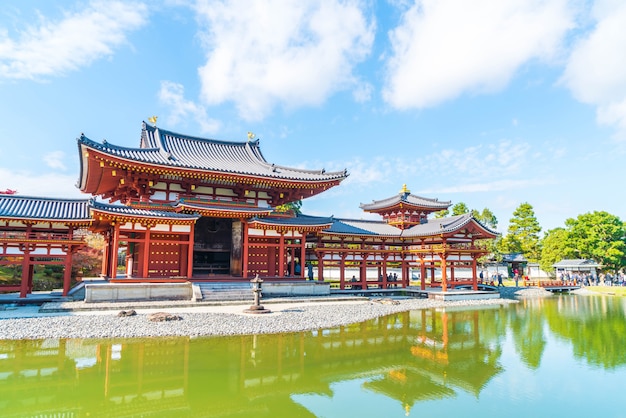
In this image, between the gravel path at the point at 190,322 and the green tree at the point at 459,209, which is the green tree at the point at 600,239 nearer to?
the green tree at the point at 459,209

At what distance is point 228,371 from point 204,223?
1390 centimetres

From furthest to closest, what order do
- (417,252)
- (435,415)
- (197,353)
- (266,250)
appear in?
(417,252) < (266,250) < (197,353) < (435,415)

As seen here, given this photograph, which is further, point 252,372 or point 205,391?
point 252,372

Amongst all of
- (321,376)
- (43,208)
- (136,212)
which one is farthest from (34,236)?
(321,376)

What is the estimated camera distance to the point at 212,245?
21062mm

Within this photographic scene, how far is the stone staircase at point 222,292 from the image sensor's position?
1686 cm

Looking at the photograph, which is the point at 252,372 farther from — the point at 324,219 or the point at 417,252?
the point at 417,252

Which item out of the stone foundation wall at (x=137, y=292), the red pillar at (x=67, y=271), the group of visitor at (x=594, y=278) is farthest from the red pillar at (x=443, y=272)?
the group of visitor at (x=594, y=278)

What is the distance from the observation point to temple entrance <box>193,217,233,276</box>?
20844mm

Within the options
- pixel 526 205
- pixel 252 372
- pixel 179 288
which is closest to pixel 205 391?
pixel 252 372

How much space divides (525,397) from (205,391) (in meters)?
5.88

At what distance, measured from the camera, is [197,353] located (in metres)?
9.30

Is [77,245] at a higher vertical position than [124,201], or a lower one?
lower

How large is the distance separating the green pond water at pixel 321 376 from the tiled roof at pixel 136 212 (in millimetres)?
6838
